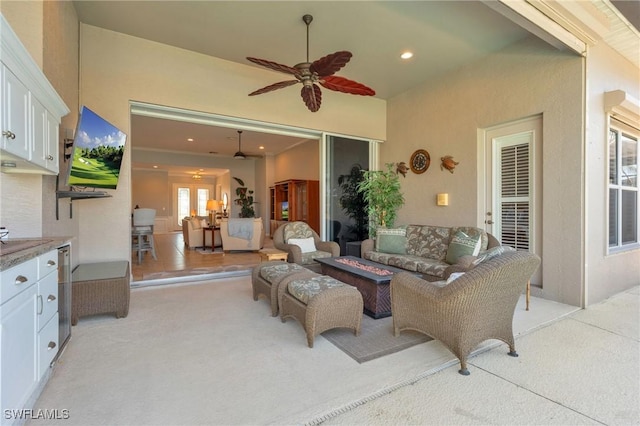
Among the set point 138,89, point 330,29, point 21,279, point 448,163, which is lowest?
point 21,279

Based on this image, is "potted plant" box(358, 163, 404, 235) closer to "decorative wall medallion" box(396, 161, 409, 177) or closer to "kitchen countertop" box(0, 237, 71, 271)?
"decorative wall medallion" box(396, 161, 409, 177)

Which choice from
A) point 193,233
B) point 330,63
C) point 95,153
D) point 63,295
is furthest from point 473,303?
point 193,233

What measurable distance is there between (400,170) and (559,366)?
4128mm

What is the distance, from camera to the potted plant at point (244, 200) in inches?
411

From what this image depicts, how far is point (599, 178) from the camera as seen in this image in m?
3.71

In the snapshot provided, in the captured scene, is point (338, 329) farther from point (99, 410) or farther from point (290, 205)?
point (290, 205)

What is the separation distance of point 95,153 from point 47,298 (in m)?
1.74

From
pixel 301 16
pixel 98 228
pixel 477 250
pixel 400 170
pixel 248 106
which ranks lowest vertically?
pixel 477 250

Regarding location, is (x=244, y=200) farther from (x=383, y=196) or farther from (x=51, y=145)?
(x=51, y=145)

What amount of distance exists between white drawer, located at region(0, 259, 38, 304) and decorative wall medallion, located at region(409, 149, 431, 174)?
5136 mm

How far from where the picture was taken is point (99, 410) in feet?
5.54

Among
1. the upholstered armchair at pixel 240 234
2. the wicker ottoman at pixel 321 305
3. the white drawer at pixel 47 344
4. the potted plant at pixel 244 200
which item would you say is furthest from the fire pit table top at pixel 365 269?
the potted plant at pixel 244 200

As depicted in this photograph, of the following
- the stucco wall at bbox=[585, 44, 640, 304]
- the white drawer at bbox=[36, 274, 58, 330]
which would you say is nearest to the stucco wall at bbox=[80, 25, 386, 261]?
the white drawer at bbox=[36, 274, 58, 330]

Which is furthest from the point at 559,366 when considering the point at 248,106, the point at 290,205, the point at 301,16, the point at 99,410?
the point at 290,205
